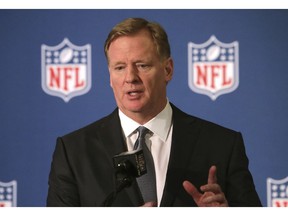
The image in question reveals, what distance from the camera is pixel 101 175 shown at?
208cm

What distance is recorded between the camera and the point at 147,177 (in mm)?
2080

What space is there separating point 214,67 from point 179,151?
386 mm

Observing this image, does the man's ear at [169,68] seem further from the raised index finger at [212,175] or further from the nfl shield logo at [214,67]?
the raised index finger at [212,175]

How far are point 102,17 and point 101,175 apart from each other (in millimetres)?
626

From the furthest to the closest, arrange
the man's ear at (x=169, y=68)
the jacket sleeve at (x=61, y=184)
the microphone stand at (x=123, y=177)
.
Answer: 1. the man's ear at (x=169, y=68)
2. the jacket sleeve at (x=61, y=184)
3. the microphone stand at (x=123, y=177)

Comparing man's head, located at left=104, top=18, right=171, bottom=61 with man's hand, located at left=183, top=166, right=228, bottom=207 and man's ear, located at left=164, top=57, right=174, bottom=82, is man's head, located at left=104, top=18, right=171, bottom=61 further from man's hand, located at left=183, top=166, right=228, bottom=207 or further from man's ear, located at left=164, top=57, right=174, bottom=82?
man's hand, located at left=183, top=166, right=228, bottom=207

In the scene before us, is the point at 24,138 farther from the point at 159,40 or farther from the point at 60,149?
the point at 159,40

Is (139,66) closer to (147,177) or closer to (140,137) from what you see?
(140,137)

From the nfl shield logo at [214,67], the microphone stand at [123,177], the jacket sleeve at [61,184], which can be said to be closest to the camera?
the microphone stand at [123,177]

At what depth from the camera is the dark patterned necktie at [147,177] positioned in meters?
2.06

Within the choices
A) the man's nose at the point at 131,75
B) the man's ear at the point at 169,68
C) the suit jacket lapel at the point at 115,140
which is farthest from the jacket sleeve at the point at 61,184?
the man's ear at the point at 169,68

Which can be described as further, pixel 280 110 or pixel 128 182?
pixel 280 110

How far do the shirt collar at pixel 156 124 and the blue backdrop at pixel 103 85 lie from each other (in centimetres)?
10
